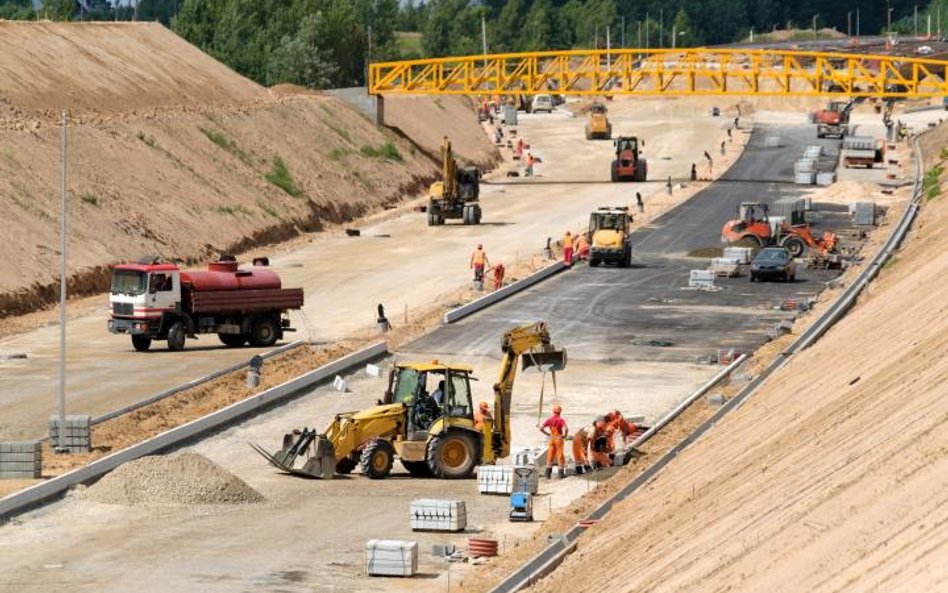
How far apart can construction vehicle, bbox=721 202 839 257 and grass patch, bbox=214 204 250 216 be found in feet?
66.0

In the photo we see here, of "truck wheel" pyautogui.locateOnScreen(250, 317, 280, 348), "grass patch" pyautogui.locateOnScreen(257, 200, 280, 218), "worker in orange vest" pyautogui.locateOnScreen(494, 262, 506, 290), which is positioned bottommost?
"truck wheel" pyautogui.locateOnScreen(250, 317, 280, 348)

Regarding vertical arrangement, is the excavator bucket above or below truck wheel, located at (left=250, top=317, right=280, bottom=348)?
below

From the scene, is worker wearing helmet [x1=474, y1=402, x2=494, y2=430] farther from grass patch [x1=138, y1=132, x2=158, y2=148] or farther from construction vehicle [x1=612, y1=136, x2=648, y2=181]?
construction vehicle [x1=612, y1=136, x2=648, y2=181]

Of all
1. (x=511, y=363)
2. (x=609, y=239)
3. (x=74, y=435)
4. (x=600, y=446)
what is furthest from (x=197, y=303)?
(x=609, y=239)

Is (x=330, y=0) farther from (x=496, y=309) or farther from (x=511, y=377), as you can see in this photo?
(x=511, y=377)

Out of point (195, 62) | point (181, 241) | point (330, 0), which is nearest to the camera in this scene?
point (181, 241)

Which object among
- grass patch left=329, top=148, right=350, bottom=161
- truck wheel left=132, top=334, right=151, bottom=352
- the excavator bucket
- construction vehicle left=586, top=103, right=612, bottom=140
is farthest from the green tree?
the excavator bucket

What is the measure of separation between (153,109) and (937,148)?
51.2 m

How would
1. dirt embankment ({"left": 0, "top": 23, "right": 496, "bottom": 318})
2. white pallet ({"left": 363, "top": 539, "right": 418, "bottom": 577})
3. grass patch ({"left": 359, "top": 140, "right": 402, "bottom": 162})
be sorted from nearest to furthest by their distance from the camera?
white pallet ({"left": 363, "top": 539, "right": 418, "bottom": 577})
dirt embankment ({"left": 0, "top": 23, "right": 496, "bottom": 318})
grass patch ({"left": 359, "top": 140, "right": 402, "bottom": 162})

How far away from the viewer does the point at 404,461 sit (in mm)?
38156

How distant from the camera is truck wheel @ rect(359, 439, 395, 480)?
3794 cm

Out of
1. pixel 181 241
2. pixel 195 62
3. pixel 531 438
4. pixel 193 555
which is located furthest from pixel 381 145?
pixel 193 555

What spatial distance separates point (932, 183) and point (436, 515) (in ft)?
222

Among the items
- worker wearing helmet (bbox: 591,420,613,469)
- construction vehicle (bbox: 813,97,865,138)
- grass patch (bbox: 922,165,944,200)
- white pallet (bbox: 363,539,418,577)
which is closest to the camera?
white pallet (bbox: 363,539,418,577)
